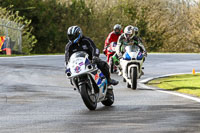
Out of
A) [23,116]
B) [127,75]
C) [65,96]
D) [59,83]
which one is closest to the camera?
[23,116]

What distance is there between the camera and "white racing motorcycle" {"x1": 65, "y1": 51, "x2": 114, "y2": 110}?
977cm

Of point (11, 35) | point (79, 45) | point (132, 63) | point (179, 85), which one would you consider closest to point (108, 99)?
point (79, 45)

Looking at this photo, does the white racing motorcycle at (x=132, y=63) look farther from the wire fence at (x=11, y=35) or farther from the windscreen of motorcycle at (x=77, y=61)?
the wire fence at (x=11, y=35)

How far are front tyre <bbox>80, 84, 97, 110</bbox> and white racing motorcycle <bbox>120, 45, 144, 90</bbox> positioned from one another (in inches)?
A: 172

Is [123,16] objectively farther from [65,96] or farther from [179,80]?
[65,96]

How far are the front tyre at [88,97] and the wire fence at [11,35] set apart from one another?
27.2 meters

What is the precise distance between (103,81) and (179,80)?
809cm

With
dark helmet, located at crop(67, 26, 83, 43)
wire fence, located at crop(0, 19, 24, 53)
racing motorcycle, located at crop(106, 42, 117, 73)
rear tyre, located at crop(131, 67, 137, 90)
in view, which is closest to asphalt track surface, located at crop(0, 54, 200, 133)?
rear tyre, located at crop(131, 67, 137, 90)

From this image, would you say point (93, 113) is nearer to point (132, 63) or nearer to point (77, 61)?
point (77, 61)

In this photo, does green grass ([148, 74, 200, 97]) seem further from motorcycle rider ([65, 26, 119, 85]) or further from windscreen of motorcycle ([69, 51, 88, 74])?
windscreen of motorcycle ([69, 51, 88, 74])

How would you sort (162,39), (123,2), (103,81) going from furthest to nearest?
(123,2)
(162,39)
(103,81)

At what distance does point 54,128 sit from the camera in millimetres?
8062

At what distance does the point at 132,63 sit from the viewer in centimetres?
1477

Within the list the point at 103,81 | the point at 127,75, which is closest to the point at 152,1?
the point at 127,75
